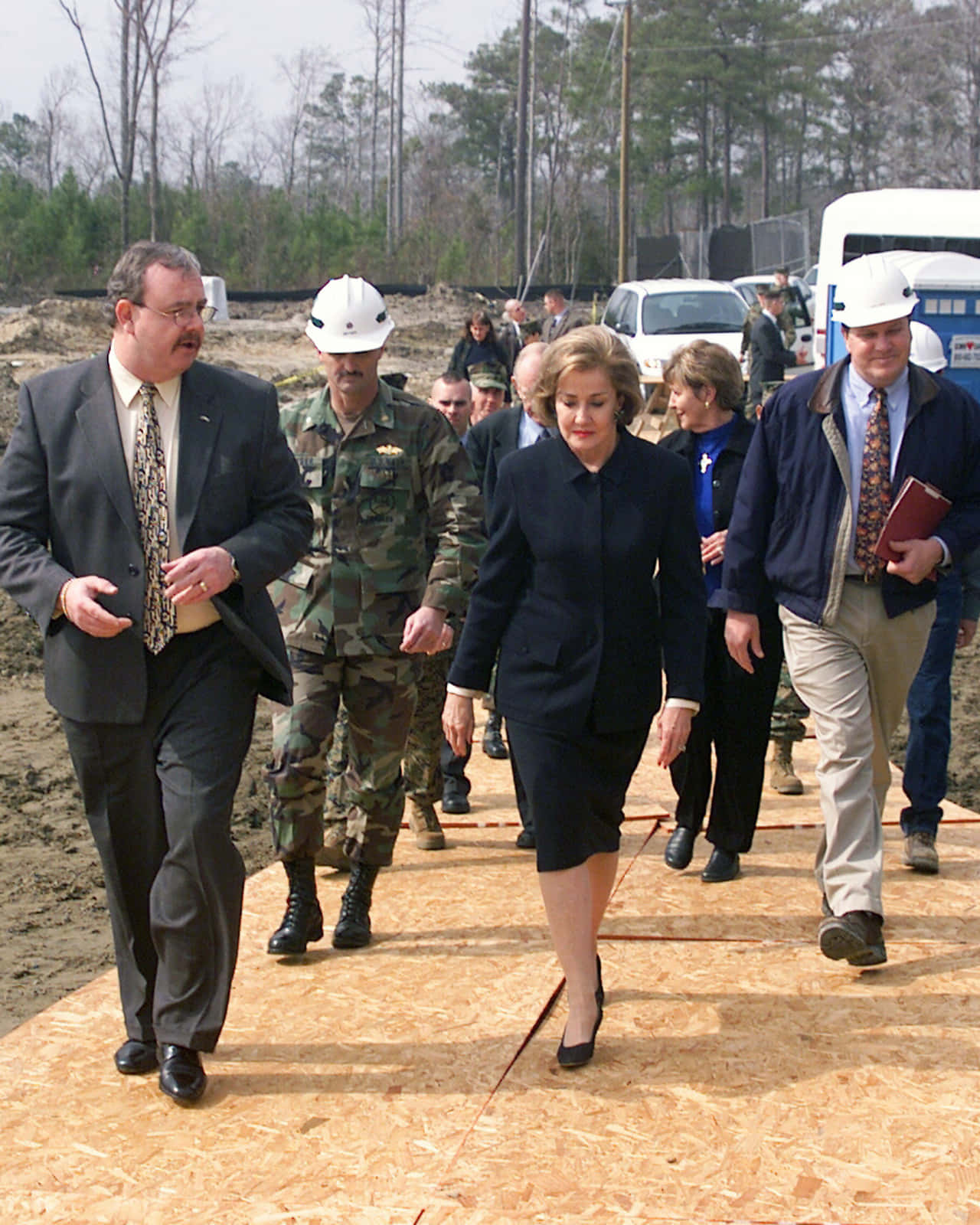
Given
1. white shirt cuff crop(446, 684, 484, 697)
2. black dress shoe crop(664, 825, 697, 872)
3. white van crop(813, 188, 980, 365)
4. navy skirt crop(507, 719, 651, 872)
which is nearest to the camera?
navy skirt crop(507, 719, 651, 872)

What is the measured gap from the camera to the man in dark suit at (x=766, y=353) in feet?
60.1

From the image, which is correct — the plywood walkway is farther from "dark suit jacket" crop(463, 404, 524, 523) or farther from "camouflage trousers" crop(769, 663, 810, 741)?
"dark suit jacket" crop(463, 404, 524, 523)

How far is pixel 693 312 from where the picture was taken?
2277 centimetres

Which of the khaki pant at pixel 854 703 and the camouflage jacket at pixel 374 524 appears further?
the camouflage jacket at pixel 374 524

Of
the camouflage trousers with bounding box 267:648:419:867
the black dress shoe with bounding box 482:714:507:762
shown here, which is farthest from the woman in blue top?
the black dress shoe with bounding box 482:714:507:762

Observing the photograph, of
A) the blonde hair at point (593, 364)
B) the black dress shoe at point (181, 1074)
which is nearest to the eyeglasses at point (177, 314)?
the blonde hair at point (593, 364)

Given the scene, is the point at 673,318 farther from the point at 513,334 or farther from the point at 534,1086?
the point at 534,1086

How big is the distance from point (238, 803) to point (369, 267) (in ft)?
141

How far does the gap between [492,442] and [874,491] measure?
2.65 metres

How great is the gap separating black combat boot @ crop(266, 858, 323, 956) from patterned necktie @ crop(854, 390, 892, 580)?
202cm

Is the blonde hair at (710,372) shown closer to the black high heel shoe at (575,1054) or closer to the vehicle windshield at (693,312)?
the black high heel shoe at (575,1054)

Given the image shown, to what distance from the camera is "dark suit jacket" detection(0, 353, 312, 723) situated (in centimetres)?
402

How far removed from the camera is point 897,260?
16.8m

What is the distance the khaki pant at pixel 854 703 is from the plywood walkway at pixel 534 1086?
359mm
